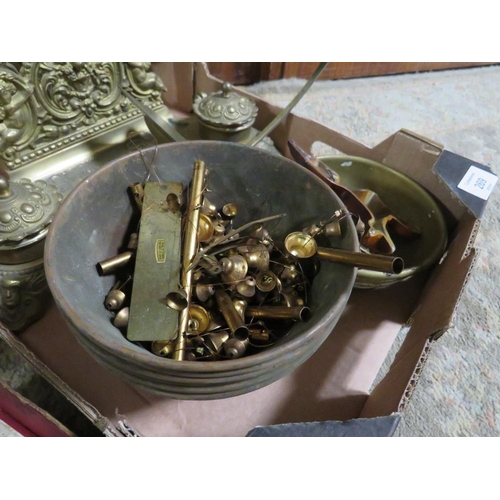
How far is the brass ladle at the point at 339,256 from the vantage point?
1.85ft

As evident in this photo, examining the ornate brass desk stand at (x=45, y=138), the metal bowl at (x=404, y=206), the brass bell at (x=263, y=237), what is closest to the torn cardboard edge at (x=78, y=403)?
the ornate brass desk stand at (x=45, y=138)

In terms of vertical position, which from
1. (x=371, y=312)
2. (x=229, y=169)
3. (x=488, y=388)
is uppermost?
(x=229, y=169)

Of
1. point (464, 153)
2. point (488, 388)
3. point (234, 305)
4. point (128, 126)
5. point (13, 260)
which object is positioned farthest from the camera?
point (464, 153)

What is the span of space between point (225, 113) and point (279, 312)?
54cm

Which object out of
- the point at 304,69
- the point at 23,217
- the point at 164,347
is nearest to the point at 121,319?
the point at 164,347

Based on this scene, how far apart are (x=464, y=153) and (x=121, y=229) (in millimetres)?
1112

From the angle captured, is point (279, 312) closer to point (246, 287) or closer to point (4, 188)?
point (246, 287)

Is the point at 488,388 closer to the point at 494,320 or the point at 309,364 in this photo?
the point at 494,320

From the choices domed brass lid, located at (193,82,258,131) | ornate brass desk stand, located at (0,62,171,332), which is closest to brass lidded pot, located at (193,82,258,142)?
domed brass lid, located at (193,82,258,131)

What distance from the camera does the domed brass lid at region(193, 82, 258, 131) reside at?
3.15ft

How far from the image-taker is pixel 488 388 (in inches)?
34.0

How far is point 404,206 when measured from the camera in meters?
0.91

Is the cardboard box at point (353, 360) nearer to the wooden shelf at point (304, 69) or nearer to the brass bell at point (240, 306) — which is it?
the brass bell at point (240, 306)
